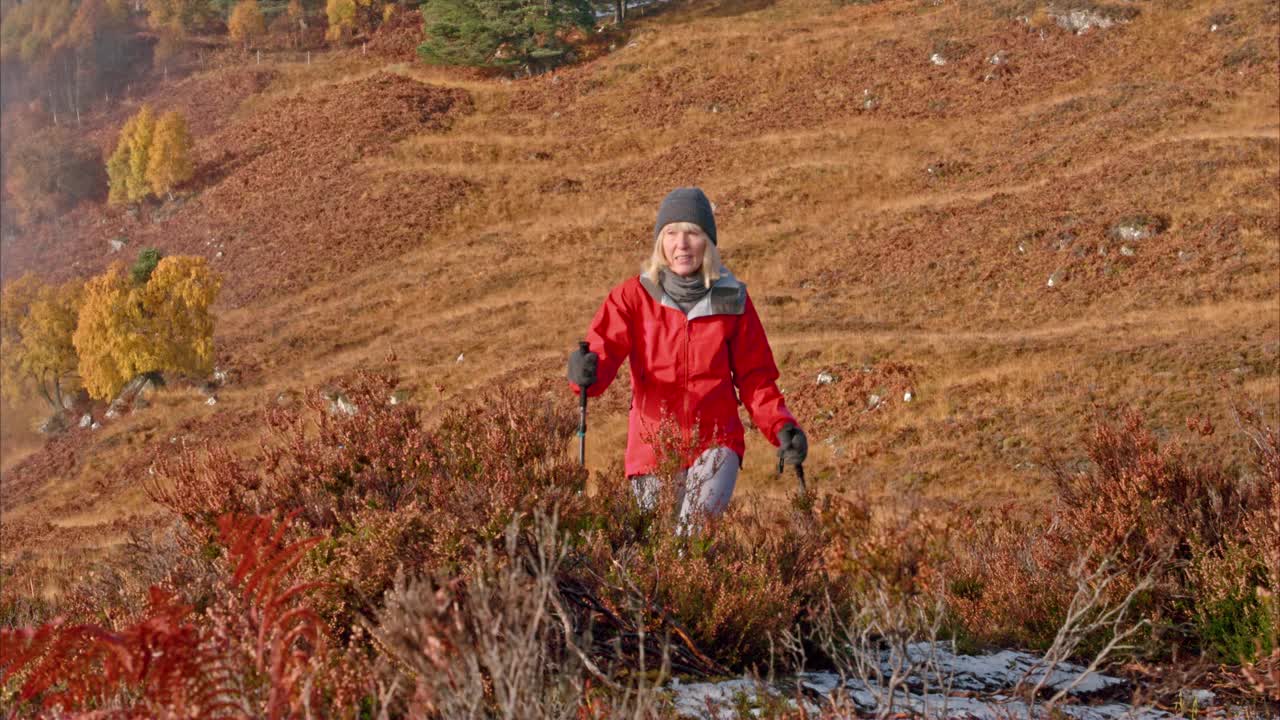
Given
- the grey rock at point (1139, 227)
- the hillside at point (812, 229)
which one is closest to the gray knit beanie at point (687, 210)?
the hillside at point (812, 229)

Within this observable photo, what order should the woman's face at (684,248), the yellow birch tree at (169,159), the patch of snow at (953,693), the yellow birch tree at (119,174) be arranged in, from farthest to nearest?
1. the yellow birch tree at (119,174)
2. the yellow birch tree at (169,159)
3. the woman's face at (684,248)
4. the patch of snow at (953,693)

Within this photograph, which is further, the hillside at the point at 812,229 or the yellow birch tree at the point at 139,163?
the yellow birch tree at the point at 139,163

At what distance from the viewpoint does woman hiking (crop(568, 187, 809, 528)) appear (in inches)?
182

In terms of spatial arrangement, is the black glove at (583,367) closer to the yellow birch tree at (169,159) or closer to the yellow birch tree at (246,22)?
the yellow birch tree at (169,159)

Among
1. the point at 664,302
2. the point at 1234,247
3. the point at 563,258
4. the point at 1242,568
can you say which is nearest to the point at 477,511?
the point at 664,302

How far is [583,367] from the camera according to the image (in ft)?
14.8

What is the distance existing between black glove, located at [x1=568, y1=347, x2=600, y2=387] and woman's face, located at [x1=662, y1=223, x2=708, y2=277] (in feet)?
2.21

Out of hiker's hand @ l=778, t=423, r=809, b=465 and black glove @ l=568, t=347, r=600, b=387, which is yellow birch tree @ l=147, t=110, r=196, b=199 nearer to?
black glove @ l=568, t=347, r=600, b=387

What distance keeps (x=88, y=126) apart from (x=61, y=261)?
1083 inches

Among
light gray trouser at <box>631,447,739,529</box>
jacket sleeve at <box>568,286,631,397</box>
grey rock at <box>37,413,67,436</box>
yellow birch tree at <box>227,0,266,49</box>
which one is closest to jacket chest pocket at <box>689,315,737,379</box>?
jacket sleeve at <box>568,286,631,397</box>

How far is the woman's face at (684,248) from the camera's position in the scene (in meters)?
4.76

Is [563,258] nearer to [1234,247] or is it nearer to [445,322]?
[445,322]

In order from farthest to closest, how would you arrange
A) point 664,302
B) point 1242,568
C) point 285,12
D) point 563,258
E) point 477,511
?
point 285,12, point 563,258, point 664,302, point 1242,568, point 477,511

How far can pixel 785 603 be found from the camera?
3191 millimetres
